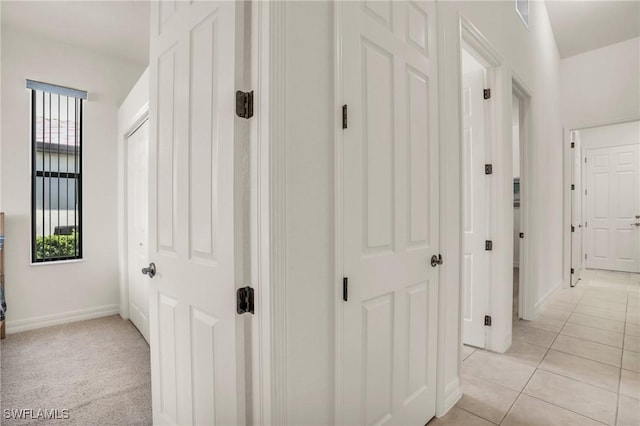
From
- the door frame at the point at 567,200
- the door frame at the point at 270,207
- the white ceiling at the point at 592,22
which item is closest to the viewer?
the door frame at the point at 270,207

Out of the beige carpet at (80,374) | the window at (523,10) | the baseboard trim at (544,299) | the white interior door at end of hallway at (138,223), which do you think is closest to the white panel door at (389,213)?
the beige carpet at (80,374)

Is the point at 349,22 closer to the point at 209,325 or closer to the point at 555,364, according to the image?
the point at 209,325

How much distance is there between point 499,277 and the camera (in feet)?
8.10

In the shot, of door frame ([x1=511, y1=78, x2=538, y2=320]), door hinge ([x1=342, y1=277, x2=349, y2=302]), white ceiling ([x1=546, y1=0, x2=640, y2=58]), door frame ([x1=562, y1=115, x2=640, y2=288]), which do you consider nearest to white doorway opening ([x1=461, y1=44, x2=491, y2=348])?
door frame ([x1=511, y1=78, x2=538, y2=320])

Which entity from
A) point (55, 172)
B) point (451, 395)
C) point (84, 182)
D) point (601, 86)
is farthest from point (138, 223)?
point (601, 86)

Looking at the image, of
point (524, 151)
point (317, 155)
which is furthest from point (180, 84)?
point (524, 151)

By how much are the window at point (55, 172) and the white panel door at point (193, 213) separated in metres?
2.60

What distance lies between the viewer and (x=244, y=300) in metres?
1.05

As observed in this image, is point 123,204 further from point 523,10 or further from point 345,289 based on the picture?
point 523,10

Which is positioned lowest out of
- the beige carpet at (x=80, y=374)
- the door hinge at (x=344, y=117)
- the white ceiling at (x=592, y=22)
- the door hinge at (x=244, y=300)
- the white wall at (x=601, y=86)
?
the beige carpet at (x=80, y=374)

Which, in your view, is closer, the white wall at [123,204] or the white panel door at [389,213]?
the white panel door at [389,213]

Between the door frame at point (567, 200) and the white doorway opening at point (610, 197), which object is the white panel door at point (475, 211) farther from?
the white doorway opening at point (610, 197)

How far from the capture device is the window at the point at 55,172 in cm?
318

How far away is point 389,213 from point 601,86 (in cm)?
473
